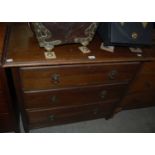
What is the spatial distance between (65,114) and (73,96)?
0.83ft

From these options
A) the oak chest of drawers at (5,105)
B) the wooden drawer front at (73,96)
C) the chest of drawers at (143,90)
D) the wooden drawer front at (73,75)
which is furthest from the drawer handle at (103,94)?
the oak chest of drawers at (5,105)

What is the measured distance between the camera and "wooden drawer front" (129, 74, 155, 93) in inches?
54.4

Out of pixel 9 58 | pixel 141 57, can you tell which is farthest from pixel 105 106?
pixel 9 58

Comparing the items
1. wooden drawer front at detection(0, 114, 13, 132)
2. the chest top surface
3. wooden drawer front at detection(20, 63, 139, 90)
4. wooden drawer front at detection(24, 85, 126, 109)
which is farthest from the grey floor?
the chest top surface

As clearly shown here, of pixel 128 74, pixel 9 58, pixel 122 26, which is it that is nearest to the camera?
pixel 9 58

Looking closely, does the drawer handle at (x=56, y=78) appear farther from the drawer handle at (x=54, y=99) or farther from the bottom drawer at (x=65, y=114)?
the bottom drawer at (x=65, y=114)

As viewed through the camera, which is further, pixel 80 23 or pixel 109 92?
pixel 109 92

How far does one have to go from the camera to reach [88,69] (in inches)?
40.7

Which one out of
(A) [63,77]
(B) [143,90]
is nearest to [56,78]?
(A) [63,77]

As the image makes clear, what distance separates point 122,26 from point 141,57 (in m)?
0.25

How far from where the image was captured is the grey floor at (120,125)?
1.56m

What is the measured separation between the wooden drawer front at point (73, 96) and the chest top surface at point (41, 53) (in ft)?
0.93

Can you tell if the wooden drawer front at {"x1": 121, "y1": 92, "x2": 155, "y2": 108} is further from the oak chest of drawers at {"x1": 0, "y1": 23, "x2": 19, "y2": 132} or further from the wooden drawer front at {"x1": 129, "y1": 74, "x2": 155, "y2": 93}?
the oak chest of drawers at {"x1": 0, "y1": 23, "x2": 19, "y2": 132}
